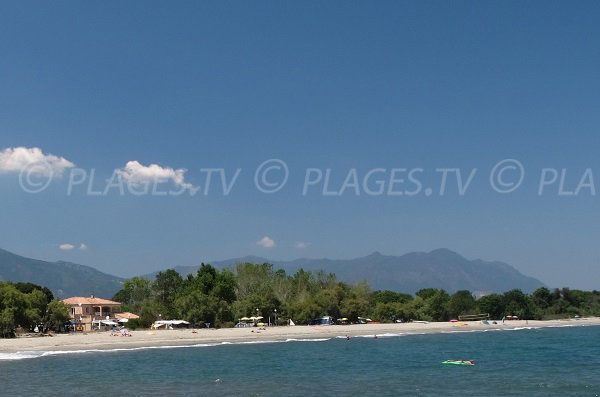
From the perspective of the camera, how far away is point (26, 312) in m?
75.2

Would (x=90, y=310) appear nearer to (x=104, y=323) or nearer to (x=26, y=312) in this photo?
(x=104, y=323)

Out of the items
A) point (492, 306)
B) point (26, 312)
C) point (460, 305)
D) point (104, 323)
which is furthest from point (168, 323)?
point (492, 306)

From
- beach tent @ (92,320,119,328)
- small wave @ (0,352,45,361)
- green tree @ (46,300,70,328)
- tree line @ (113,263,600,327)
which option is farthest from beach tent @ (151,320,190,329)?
small wave @ (0,352,45,361)

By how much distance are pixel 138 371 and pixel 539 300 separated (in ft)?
449

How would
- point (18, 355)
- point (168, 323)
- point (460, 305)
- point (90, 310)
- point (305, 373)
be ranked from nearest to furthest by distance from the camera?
1. point (305, 373)
2. point (18, 355)
3. point (168, 323)
4. point (90, 310)
5. point (460, 305)

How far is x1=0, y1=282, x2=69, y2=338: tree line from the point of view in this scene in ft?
235

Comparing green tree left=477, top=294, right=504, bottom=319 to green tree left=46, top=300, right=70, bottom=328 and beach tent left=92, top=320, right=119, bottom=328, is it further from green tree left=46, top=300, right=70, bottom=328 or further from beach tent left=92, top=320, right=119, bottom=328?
green tree left=46, top=300, right=70, bottom=328

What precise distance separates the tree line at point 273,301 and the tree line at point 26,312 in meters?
16.0

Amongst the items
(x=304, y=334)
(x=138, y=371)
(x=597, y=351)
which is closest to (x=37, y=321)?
(x=304, y=334)

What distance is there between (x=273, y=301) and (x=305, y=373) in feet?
209

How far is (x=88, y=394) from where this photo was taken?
104 ft

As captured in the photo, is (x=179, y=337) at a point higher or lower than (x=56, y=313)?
lower

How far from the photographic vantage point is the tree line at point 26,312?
235ft

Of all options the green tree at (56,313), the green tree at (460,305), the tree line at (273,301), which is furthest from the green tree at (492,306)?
the green tree at (56,313)
